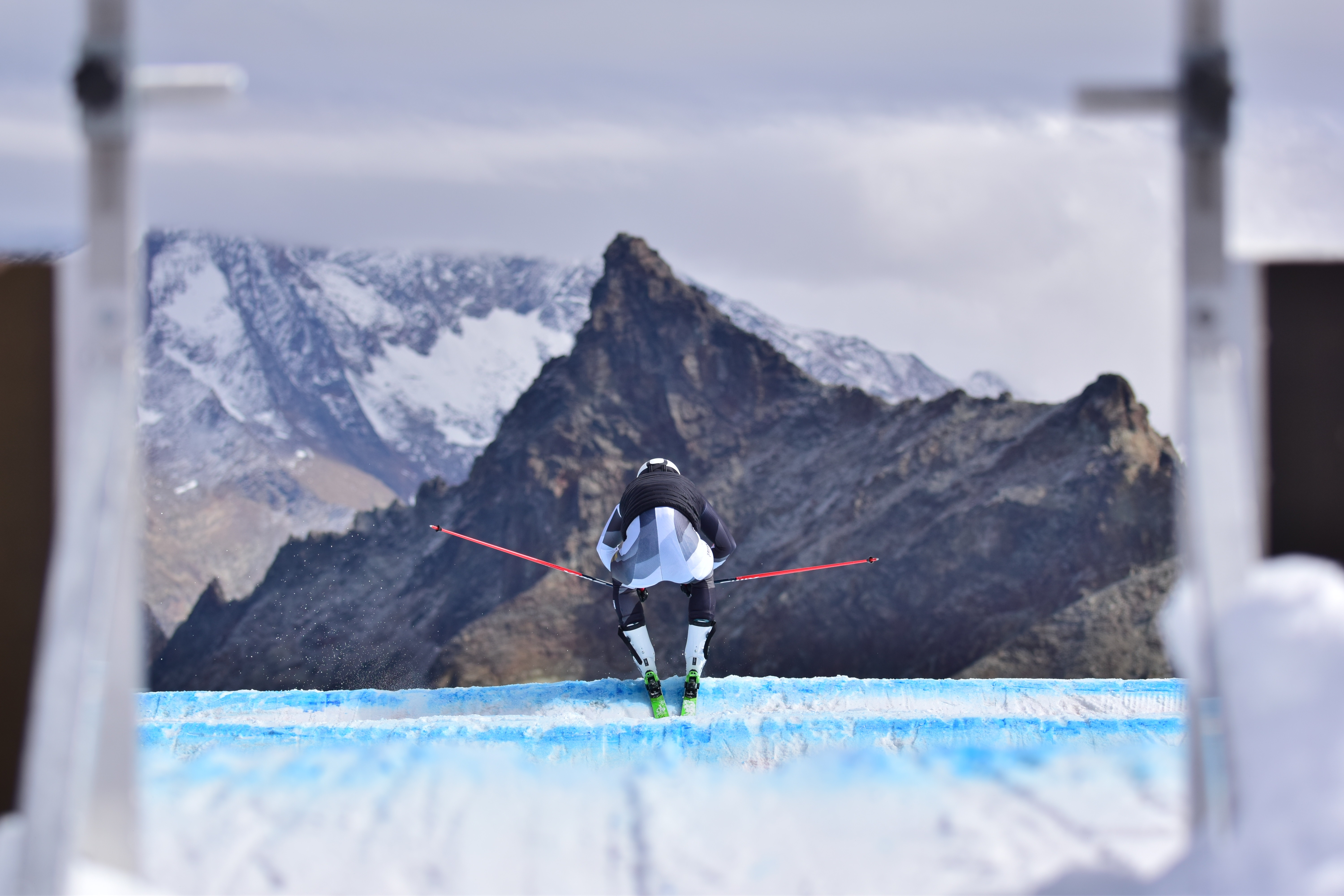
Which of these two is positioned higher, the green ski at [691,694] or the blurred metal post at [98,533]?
the blurred metal post at [98,533]

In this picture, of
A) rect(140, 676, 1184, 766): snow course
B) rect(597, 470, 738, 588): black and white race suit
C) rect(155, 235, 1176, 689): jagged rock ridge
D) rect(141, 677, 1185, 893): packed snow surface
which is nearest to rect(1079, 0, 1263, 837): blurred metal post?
rect(141, 677, 1185, 893): packed snow surface

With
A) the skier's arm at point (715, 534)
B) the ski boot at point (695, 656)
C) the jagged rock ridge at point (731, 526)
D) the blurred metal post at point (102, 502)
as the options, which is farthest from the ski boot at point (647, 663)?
the jagged rock ridge at point (731, 526)

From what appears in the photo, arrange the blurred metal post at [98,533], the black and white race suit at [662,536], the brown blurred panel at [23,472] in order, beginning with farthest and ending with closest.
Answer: the black and white race suit at [662,536] < the brown blurred panel at [23,472] < the blurred metal post at [98,533]

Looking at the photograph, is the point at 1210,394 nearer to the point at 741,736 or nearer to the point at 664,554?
the point at 741,736

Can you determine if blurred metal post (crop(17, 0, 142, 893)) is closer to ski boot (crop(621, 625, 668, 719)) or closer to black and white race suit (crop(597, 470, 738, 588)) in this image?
black and white race suit (crop(597, 470, 738, 588))

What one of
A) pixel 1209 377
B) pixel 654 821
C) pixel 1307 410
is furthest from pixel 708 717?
pixel 1209 377

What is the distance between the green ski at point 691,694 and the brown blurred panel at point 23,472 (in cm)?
294

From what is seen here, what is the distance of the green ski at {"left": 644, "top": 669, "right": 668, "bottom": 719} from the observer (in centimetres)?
461

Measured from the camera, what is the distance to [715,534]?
4707 mm

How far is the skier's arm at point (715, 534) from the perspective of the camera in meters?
4.69

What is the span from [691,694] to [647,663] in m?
0.24

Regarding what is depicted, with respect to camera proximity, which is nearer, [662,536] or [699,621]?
[662,536]

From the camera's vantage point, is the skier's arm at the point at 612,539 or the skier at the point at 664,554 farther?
the skier's arm at the point at 612,539

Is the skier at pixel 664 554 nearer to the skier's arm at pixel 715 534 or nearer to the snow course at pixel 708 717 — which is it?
the skier's arm at pixel 715 534
